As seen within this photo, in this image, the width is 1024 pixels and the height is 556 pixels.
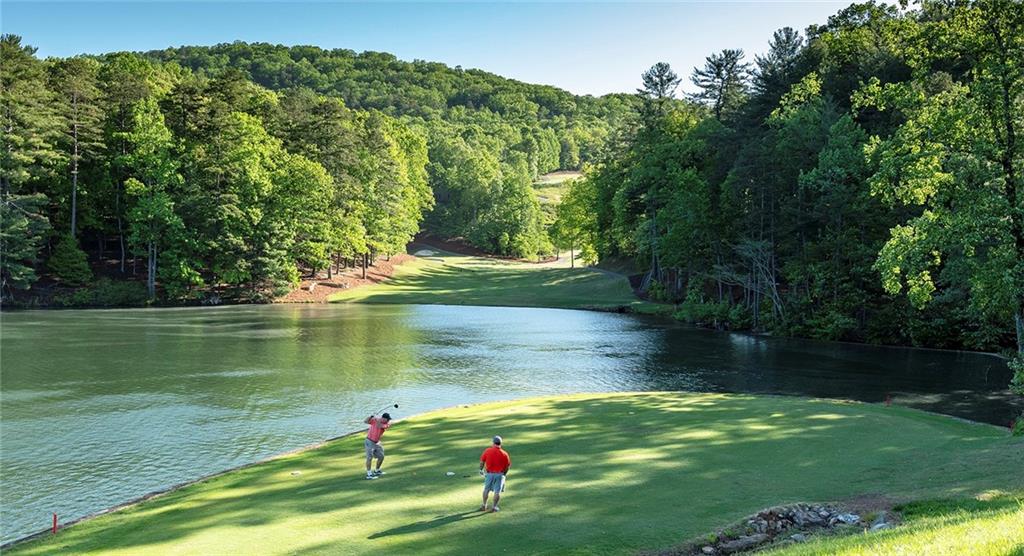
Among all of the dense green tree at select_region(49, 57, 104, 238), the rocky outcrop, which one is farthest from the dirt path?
the rocky outcrop

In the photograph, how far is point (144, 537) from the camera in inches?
534

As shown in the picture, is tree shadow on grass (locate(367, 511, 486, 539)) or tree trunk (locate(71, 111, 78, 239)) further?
tree trunk (locate(71, 111, 78, 239))

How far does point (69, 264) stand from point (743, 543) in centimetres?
Answer: 7416

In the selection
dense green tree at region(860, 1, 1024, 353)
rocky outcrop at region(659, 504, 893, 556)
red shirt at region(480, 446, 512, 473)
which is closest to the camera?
rocky outcrop at region(659, 504, 893, 556)

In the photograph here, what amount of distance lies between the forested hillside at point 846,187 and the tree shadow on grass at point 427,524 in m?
16.0

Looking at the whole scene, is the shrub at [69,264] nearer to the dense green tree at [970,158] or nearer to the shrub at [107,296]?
the shrub at [107,296]

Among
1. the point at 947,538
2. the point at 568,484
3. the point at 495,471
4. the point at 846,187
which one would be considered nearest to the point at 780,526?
the point at 947,538

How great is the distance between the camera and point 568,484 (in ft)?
51.1

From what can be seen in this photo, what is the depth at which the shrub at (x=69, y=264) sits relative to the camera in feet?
222

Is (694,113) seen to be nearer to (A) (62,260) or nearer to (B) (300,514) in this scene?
(A) (62,260)

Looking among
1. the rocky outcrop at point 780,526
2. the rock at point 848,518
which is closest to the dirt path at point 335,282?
the rocky outcrop at point 780,526

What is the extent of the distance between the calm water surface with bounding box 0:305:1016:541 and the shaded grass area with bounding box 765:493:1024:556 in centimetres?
1207

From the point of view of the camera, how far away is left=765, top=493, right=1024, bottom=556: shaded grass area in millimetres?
7714

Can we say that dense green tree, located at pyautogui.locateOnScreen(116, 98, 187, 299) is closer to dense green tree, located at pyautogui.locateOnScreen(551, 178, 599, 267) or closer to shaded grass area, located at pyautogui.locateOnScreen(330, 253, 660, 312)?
shaded grass area, located at pyautogui.locateOnScreen(330, 253, 660, 312)
